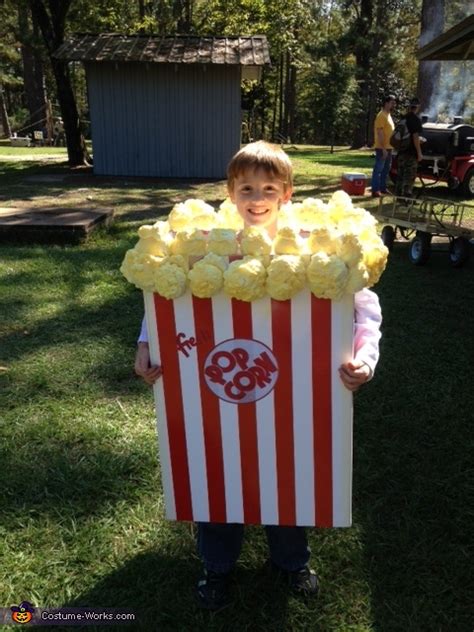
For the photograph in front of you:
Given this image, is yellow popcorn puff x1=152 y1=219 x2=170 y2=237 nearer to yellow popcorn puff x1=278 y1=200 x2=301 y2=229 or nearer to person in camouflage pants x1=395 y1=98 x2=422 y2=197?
yellow popcorn puff x1=278 y1=200 x2=301 y2=229

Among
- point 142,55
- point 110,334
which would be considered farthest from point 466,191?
point 110,334

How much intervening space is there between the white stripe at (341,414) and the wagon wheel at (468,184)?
32.5 ft

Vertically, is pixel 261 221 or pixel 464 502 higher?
pixel 261 221

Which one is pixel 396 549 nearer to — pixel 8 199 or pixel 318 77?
pixel 8 199

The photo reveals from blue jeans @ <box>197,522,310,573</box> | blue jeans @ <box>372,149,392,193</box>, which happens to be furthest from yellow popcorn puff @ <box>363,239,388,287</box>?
blue jeans @ <box>372,149,392,193</box>

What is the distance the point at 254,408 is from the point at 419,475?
47.9 inches

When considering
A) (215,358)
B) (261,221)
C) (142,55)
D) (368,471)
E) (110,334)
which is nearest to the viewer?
(215,358)

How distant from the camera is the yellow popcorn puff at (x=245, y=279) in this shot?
1.43 metres

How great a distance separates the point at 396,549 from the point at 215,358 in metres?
1.10

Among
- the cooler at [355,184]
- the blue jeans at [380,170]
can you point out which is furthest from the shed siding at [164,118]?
the blue jeans at [380,170]

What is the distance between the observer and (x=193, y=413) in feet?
5.43

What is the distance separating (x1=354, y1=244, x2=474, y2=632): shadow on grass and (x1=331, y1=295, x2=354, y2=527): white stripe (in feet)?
1.38

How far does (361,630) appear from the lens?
1.78 meters

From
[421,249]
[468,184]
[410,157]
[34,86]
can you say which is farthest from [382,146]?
[34,86]
